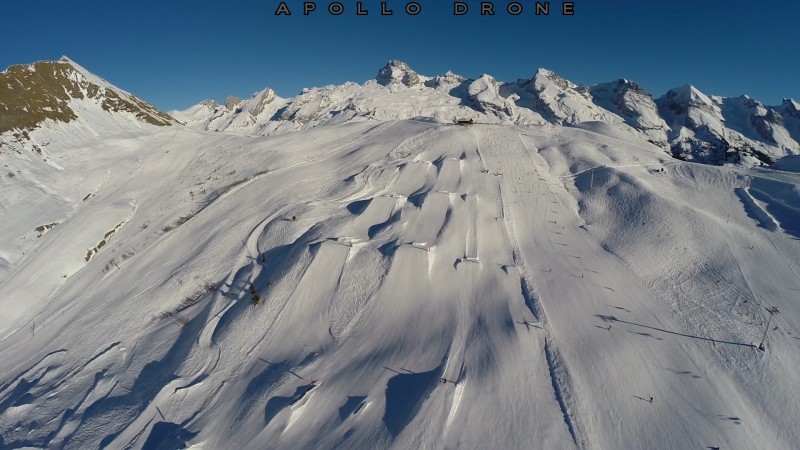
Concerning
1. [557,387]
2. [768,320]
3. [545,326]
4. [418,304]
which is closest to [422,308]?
[418,304]

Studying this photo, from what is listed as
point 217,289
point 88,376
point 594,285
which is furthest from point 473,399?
point 88,376

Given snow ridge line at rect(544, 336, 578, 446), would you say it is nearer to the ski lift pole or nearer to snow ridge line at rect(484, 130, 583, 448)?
snow ridge line at rect(484, 130, 583, 448)

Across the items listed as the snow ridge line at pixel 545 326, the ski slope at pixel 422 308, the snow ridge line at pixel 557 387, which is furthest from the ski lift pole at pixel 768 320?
the snow ridge line at pixel 557 387

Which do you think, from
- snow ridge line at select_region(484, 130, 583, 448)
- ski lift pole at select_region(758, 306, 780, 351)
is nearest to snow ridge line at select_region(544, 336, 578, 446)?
snow ridge line at select_region(484, 130, 583, 448)

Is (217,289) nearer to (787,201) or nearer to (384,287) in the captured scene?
(384,287)

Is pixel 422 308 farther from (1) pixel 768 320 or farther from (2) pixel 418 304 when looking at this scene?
(1) pixel 768 320

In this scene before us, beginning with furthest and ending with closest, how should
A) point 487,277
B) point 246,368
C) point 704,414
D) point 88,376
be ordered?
1. point 487,277
2. point 88,376
3. point 246,368
4. point 704,414

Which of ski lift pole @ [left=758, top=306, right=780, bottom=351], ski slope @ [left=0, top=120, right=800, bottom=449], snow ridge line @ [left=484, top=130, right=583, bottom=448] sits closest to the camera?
snow ridge line @ [left=484, top=130, right=583, bottom=448]
